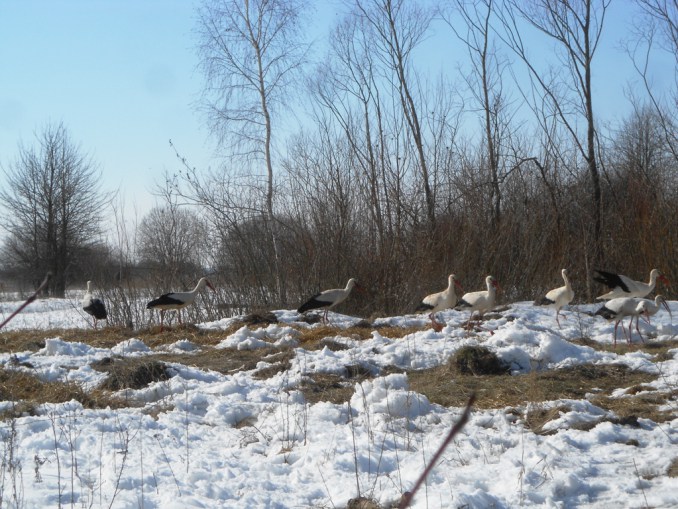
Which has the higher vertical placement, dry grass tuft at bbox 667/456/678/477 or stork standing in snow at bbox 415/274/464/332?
stork standing in snow at bbox 415/274/464/332

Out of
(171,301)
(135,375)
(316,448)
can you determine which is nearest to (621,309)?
(316,448)

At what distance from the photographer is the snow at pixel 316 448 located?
4.32 m

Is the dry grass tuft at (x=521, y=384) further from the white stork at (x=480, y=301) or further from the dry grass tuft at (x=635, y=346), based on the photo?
the white stork at (x=480, y=301)

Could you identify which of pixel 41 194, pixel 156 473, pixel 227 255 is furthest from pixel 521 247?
pixel 41 194

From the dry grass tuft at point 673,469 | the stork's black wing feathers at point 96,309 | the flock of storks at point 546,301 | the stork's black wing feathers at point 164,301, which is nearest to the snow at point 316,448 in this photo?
the dry grass tuft at point 673,469

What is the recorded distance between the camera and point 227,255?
16.4 meters

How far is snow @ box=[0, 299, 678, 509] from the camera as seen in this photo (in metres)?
4.32

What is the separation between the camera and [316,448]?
5148 mm

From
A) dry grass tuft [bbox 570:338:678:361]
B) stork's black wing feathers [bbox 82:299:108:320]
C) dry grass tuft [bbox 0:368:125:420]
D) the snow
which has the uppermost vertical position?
stork's black wing feathers [bbox 82:299:108:320]

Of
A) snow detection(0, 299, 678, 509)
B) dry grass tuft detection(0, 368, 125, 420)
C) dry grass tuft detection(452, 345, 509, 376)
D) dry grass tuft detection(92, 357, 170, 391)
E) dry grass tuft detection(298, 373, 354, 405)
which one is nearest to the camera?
snow detection(0, 299, 678, 509)

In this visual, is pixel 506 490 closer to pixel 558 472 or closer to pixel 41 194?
pixel 558 472

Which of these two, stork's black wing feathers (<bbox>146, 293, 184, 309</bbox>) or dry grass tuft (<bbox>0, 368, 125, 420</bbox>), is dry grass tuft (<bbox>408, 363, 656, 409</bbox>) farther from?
stork's black wing feathers (<bbox>146, 293, 184, 309</bbox>)

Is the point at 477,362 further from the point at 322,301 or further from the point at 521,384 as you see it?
the point at 322,301

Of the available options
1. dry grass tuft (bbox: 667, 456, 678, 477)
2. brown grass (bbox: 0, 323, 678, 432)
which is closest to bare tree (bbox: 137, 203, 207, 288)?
brown grass (bbox: 0, 323, 678, 432)
